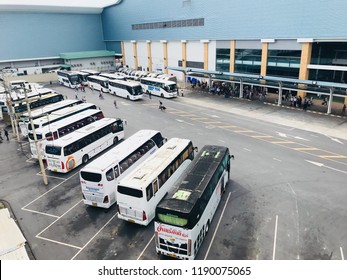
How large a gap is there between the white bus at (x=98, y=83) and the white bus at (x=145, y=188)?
42.0 m

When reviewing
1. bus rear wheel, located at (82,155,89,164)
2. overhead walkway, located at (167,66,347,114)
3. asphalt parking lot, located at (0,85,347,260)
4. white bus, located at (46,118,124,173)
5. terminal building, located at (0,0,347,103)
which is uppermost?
terminal building, located at (0,0,347,103)

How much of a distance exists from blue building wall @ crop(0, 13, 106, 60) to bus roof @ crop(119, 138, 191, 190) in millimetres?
71930

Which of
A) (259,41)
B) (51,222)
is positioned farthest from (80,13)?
(51,222)

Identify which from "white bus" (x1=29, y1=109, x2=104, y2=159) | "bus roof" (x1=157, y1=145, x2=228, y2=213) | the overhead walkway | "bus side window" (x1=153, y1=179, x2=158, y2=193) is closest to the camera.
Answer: "bus roof" (x1=157, y1=145, x2=228, y2=213)

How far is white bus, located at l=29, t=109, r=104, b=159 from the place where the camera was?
26.7 metres

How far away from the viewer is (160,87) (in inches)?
2037

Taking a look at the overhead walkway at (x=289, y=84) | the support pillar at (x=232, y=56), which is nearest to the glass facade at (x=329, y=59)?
the overhead walkway at (x=289, y=84)

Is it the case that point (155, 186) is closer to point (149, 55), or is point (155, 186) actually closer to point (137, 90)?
point (137, 90)

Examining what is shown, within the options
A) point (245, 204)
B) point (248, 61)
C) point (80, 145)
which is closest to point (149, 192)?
point (245, 204)

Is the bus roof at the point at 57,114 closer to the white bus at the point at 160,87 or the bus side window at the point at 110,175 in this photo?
the bus side window at the point at 110,175

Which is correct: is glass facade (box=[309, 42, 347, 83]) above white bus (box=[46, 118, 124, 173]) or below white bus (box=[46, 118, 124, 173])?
above

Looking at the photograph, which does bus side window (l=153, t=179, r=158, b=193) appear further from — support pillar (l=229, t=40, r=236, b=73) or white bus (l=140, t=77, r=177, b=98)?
support pillar (l=229, t=40, r=236, b=73)

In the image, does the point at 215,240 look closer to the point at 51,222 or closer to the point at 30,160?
the point at 51,222

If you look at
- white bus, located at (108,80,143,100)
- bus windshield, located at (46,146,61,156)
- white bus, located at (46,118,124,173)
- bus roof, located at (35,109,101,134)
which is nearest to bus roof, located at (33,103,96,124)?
bus roof, located at (35,109,101,134)
